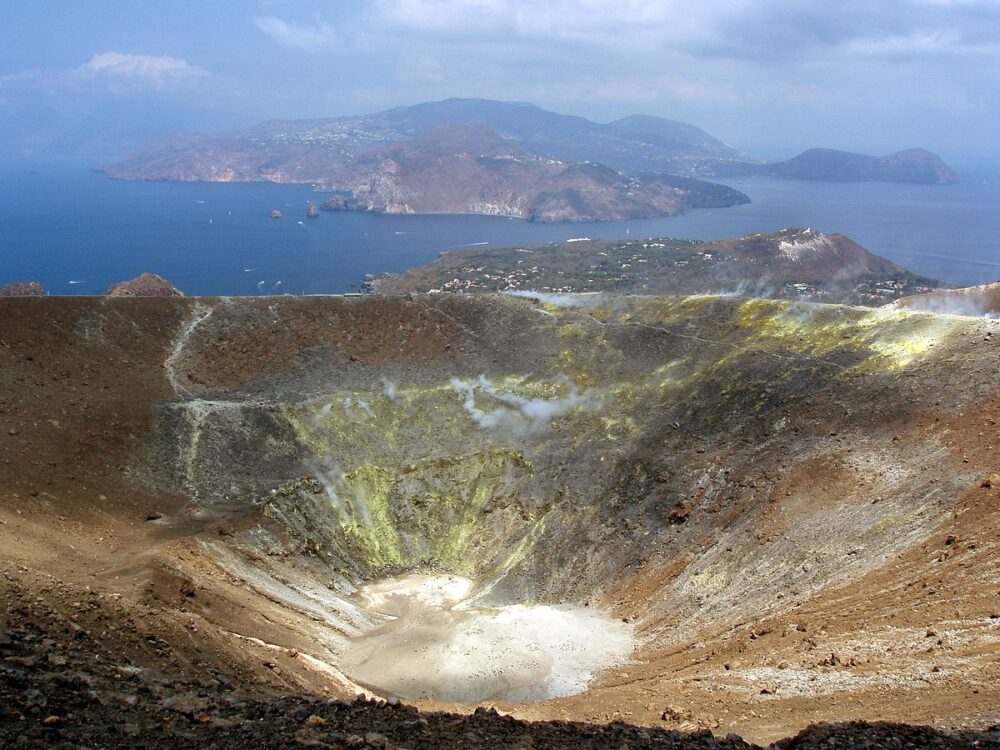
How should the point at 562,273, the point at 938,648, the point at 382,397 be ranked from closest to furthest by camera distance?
1. the point at 938,648
2. the point at 382,397
3. the point at 562,273

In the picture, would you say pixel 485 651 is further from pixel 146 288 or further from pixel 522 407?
pixel 146 288

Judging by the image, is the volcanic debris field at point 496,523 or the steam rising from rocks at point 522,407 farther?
the steam rising from rocks at point 522,407

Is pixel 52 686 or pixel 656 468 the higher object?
pixel 52 686

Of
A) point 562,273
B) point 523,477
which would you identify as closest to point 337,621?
point 523,477

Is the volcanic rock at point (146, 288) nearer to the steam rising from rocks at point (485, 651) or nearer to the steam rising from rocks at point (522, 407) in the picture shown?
the steam rising from rocks at point (522, 407)

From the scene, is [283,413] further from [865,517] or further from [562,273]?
[562,273]

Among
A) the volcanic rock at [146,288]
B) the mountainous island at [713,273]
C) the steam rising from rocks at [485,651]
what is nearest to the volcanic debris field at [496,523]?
the steam rising from rocks at [485,651]
